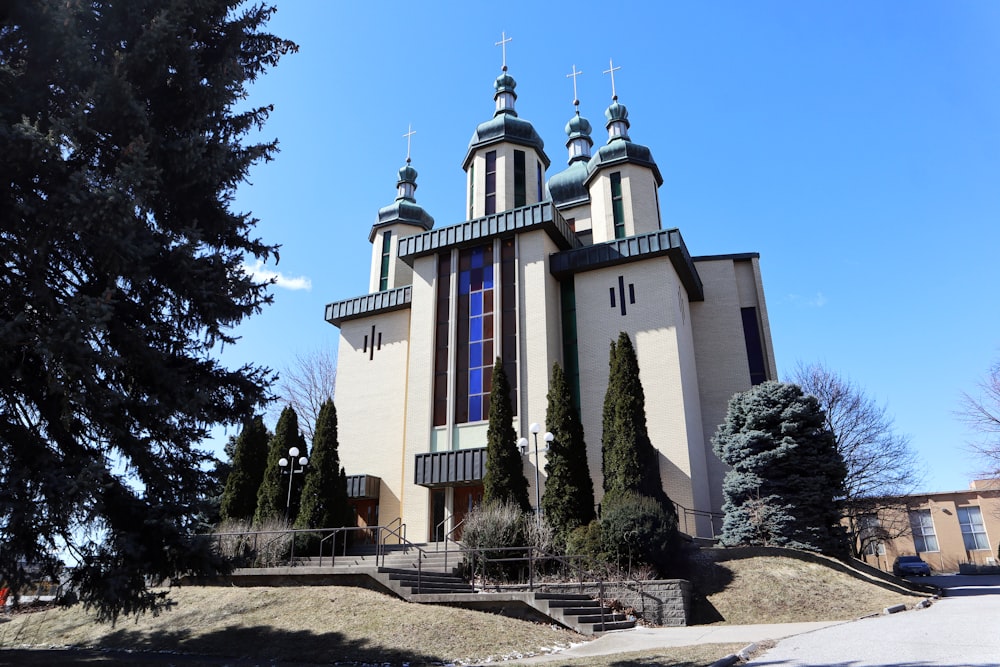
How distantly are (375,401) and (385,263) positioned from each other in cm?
957

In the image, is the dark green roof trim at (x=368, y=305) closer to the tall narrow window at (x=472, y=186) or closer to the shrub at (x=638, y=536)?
the tall narrow window at (x=472, y=186)

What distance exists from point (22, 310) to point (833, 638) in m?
11.3

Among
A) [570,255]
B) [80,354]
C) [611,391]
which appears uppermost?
[570,255]

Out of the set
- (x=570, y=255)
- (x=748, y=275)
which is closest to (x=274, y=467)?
(x=570, y=255)

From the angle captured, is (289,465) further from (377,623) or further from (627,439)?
(377,623)

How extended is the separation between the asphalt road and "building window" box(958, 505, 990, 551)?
1592 inches

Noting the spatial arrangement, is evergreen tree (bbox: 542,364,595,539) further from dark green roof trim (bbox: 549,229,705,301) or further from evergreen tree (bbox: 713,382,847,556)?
dark green roof trim (bbox: 549,229,705,301)

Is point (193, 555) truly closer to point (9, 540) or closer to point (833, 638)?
point (9, 540)

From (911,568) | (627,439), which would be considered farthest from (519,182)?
(911,568)

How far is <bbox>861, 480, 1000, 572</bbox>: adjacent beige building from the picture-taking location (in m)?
44.5

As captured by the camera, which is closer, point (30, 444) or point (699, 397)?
point (30, 444)

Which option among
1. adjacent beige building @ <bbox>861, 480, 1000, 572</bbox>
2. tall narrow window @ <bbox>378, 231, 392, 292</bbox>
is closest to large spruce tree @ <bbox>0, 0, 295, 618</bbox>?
tall narrow window @ <bbox>378, 231, 392, 292</bbox>

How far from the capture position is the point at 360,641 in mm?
10383

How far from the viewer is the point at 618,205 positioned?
98.7 ft
